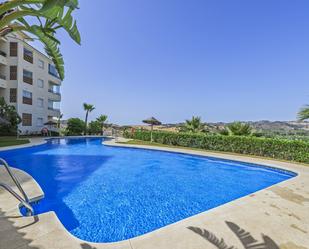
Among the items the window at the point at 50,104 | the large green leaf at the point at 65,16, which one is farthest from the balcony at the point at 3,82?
the large green leaf at the point at 65,16

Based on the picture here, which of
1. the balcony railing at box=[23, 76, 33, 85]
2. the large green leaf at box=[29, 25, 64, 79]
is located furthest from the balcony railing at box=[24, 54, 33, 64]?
the large green leaf at box=[29, 25, 64, 79]

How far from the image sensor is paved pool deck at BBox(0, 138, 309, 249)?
291cm

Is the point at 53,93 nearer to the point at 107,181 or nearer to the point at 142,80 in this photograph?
the point at 142,80

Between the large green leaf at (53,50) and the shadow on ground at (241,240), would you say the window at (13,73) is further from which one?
the shadow on ground at (241,240)

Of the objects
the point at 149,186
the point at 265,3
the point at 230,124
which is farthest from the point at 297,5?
the point at 149,186

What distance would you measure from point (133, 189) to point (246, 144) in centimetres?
1077

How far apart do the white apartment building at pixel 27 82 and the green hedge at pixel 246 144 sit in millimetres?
19242

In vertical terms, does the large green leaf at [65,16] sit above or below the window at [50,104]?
below

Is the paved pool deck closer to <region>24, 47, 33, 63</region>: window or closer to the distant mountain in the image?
the distant mountain

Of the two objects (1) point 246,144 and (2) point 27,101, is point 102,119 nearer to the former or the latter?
(2) point 27,101

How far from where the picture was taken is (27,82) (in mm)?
23219

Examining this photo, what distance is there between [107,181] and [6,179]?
389 cm

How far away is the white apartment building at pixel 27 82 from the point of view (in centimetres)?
2145

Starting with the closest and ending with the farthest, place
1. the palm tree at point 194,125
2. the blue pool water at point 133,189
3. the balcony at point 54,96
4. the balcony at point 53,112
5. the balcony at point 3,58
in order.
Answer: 1. the blue pool water at point 133,189
2. the palm tree at point 194,125
3. the balcony at point 3,58
4. the balcony at point 54,96
5. the balcony at point 53,112
